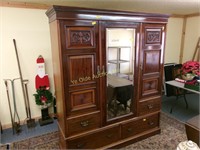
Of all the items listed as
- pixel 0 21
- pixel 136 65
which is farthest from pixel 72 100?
pixel 0 21

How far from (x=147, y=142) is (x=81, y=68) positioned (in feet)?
5.15

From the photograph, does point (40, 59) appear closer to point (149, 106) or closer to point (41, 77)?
point (41, 77)

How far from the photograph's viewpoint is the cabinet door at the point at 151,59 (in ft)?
6.87

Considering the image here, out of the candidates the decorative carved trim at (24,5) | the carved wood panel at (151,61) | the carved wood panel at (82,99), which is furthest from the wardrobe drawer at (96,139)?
the decorative carved trim at (24,5)

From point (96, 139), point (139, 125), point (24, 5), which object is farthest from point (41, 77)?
point (139, 125)

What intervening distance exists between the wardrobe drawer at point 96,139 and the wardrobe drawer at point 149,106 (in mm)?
464

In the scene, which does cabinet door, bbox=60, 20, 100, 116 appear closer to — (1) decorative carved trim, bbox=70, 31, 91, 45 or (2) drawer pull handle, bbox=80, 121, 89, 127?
(1) decorative carved trim, bbox=70, 31, 91, 45

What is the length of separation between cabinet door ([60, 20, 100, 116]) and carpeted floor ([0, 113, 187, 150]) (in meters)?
0.89

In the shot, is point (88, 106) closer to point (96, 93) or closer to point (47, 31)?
point (96, 93)

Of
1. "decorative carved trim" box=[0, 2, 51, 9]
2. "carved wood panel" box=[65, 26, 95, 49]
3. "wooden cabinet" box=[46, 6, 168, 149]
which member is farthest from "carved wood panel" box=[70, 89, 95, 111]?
"decorative carved trim" box=[0, 2, 51, 9]

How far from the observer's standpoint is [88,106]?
1904mm

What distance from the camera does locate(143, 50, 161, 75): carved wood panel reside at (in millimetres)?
2157

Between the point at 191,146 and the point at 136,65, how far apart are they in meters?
1.38

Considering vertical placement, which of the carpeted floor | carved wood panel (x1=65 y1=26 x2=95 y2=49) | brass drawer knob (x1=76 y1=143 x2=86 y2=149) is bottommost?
the carpeted floor
